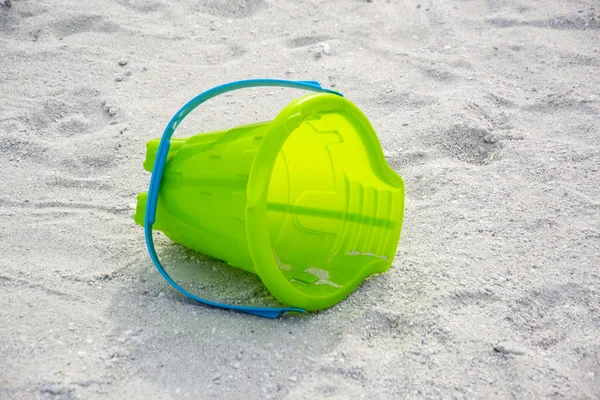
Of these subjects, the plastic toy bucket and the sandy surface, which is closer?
the sandy surface

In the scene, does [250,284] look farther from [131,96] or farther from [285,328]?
[131,96]

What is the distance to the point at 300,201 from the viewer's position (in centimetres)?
168

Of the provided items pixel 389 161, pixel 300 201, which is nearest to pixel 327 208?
pixel 300 201

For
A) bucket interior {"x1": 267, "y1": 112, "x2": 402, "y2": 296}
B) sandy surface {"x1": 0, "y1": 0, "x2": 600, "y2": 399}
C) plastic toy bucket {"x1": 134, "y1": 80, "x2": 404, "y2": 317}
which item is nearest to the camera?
sandy surface {"x1": 0, "y1": 0, "x2": 600, "y2": 399}

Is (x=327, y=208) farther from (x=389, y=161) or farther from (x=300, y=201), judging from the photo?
(x=389, y=161)

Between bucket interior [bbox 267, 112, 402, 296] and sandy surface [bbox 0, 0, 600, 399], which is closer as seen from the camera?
sandy surface [bbox 0, 0, 600, 399]

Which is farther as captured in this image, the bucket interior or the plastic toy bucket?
the bucket interior

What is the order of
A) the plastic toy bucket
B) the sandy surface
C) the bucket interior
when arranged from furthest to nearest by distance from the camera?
the bucket interior < the plastic toy bucket < the sandy surface

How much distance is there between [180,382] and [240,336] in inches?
7.1

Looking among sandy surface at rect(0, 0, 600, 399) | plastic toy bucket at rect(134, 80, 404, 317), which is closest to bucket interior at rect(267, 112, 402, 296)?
plastic toy bucket at rect(134, 80, 404, 317)

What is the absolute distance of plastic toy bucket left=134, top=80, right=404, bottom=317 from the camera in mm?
1484

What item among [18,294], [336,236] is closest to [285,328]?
[336,236]

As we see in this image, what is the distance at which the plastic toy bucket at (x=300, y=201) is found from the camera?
1484mm

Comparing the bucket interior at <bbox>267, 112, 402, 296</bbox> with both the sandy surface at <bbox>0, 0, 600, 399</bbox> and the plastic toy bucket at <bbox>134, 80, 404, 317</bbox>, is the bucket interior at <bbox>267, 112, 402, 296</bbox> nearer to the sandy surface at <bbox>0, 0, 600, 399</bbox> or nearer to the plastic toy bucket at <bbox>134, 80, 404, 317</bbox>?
the plastic toy bucket at <bbox>134, 80, 404, 317</bbox>
